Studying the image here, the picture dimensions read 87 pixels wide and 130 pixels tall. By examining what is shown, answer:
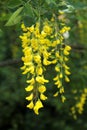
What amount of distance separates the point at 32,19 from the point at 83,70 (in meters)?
1.60

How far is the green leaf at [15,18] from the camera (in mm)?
1786

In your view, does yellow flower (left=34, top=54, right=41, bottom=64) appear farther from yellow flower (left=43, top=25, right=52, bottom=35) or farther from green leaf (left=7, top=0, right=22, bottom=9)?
green leaf (left=7, top=0, right=22, bottom=9)

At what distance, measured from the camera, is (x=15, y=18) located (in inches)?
71.0

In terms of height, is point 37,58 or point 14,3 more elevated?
point 14,3

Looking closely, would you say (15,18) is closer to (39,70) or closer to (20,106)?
(39,70)

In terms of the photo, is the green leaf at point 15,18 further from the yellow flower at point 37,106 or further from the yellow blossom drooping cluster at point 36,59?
the yellow flower at point 37,106

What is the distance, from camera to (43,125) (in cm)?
540

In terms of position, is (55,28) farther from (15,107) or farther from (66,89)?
(15,107)

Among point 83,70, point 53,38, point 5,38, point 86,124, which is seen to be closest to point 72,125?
point 86,124

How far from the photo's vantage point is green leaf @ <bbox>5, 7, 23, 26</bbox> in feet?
5.86

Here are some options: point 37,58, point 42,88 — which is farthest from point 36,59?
point 42,88

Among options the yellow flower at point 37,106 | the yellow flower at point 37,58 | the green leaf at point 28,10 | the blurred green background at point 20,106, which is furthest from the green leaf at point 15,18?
the blurred green background at point 20,106

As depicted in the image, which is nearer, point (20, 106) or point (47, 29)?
point (47, 29)

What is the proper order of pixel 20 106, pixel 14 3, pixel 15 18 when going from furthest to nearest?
pixel 20 106, pixel 14 3, pixel 15 18
